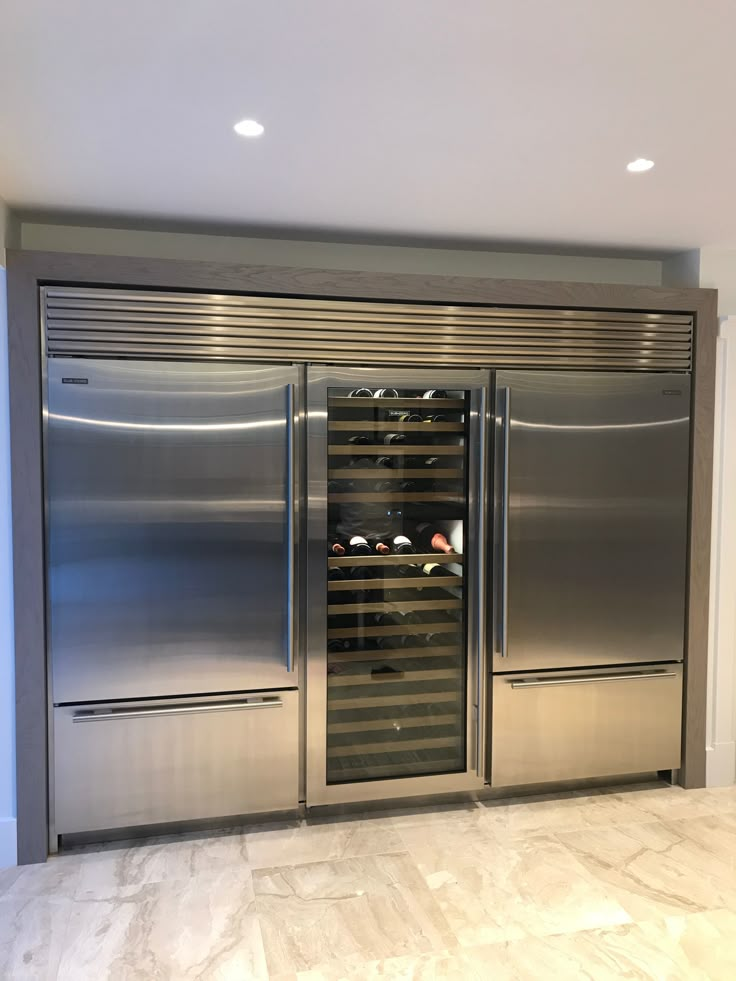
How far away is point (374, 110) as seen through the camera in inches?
79.7

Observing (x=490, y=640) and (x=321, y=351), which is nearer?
(x=321, y=351)

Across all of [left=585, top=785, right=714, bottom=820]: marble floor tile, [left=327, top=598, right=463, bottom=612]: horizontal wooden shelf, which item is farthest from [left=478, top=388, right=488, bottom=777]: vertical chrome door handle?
[left=585, top=785, right=714, bottom=820]: marble floor tile

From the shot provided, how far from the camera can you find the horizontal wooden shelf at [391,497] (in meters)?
3.22

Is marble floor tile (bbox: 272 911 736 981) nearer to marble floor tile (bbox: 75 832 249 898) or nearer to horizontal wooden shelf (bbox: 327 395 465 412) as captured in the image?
marble floor tile (bbox: 75 832 249 898)

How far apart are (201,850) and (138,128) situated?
99.9 inches

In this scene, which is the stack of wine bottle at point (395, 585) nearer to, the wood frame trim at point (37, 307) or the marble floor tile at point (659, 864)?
the wood frame trim at point (37, 307)

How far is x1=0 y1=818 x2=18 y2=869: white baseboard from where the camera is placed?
2.89 meters

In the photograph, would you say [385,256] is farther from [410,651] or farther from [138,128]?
[410,651]

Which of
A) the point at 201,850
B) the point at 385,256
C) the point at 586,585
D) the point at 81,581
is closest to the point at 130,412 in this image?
the point at 81,581

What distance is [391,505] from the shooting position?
3.30m

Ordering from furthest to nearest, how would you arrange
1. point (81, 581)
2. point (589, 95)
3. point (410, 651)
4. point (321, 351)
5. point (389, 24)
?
point (410, 651) < point (321, 351) < point (81, 581) < point (589, 95) < point (389, 24)

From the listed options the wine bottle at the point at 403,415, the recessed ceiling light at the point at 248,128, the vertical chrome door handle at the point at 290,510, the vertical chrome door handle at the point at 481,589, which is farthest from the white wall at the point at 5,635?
the vertical chrome door handle at the point at 481,589

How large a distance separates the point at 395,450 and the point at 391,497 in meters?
0.20

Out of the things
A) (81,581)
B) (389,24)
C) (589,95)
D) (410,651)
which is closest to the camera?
(389,24)
